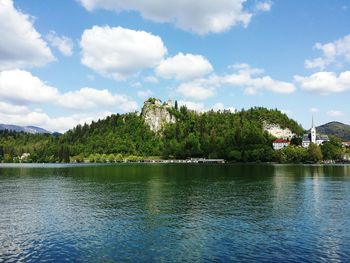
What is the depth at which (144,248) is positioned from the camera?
38125 mm

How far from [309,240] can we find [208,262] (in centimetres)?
1433

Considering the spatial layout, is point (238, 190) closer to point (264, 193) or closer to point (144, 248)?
point (264, 193)

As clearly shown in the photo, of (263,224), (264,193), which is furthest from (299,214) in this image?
(264,193)

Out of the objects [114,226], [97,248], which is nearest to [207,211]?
[114,226]

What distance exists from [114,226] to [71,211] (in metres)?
15.8

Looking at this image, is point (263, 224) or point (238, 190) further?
point (238, 190)

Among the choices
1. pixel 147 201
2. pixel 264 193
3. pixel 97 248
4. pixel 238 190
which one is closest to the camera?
pixel 97 248

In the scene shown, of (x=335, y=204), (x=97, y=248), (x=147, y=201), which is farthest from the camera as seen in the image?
(x=147, y=201)

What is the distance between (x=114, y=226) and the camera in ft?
160

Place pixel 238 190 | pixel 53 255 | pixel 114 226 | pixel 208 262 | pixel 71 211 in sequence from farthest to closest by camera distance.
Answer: pixel 238 190, pixel 71 211, pixel 114 226, pixel 53 255, pixel 208 262

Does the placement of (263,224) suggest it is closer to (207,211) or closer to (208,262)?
(207,211)

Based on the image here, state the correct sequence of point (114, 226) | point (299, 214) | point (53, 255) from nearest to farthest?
point (53, 255) → point (114, 226) → point (299, 214)

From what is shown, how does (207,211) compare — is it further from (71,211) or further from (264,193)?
(264,193)

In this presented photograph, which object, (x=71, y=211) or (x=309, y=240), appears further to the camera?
(x=71, y=211)
